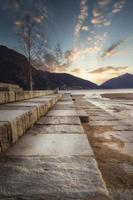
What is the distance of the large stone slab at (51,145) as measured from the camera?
1350 mm

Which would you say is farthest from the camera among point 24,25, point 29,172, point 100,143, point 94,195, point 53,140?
point 24,25

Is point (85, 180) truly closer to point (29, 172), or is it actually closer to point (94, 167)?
point (94, 167)

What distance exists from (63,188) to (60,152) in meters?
0.51

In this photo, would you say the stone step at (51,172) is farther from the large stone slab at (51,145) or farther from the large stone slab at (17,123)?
the large stone slab at (17,123)

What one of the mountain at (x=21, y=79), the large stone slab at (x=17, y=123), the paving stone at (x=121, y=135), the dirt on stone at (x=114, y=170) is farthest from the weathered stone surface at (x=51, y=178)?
the mountain at (x=21, y=79)

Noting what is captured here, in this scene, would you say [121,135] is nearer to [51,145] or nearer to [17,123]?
[51,145]

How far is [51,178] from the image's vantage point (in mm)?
963

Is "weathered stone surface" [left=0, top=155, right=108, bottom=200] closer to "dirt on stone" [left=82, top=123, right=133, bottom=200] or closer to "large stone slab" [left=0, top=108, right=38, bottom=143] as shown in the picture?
"dirt on stone" [left=82, top=123, right=133, bottom=200]

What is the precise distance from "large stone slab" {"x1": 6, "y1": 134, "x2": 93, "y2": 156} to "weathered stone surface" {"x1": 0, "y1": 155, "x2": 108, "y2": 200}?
0.10 m

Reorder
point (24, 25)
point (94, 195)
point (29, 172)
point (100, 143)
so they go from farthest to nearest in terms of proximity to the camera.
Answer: point (24, 25) → point (100, 143) → point (29, 172) → point (94, 195)

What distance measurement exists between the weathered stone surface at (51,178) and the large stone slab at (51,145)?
0.10m

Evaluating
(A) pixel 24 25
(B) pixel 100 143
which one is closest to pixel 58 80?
(A) pixel 24 25

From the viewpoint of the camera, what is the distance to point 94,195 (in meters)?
0.80

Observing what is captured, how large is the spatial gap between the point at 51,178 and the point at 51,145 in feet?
1.92
